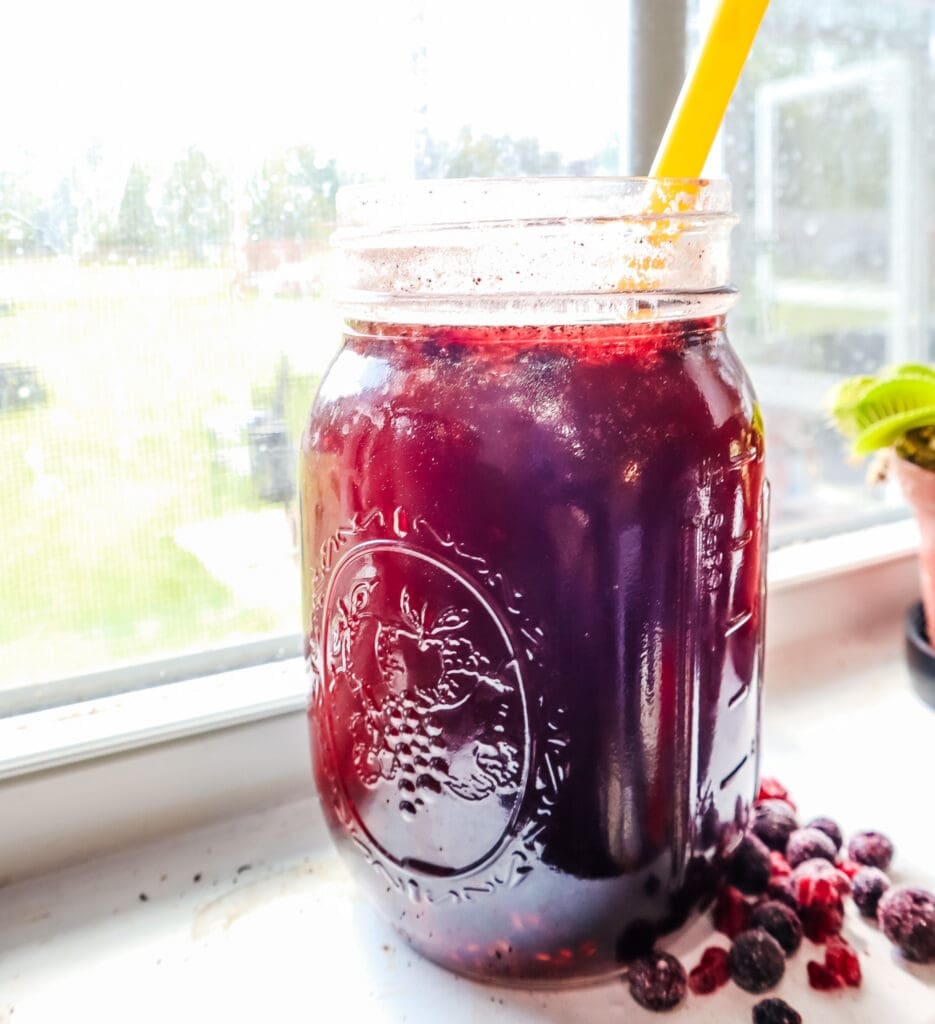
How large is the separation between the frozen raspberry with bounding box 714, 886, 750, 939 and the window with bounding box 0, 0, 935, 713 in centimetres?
33

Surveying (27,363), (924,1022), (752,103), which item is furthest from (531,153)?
(924,1022)

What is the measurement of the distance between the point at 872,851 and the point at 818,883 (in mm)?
55

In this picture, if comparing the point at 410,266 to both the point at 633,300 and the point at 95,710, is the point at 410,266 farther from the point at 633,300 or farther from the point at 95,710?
the point at 95,710

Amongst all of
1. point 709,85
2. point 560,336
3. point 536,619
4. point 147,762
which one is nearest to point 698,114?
point 709,85

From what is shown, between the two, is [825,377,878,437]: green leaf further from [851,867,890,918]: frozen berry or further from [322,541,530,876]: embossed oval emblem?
[322,541,530,876]: embossed oval emblem

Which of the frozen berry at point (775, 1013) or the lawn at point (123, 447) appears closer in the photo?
the frozen berry at point (775, 1013)

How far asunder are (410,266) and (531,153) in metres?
0.34

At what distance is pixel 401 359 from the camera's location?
48 cm

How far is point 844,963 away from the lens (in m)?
0.52

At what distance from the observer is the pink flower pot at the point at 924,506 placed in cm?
73

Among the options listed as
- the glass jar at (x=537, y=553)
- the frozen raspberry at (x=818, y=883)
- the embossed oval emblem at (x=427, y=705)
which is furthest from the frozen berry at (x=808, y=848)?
the embossed oval emblem at (x=427, y=705)

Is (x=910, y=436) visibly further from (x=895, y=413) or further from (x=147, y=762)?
(x=147, y=762)

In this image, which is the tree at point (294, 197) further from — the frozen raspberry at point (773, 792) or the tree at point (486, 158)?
the frozen raspberry at point (773, 792)

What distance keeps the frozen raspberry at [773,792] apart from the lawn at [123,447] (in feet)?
1.21
